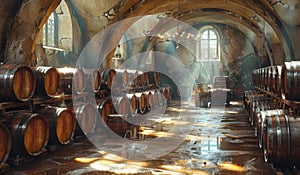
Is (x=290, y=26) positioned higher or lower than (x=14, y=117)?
higher

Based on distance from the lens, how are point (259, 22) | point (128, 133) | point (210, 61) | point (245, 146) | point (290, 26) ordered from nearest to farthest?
point (245, 146), point (128, 133), point (290, 26), point (259, 22), point (210, 61)

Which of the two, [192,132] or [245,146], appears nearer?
[245,146]

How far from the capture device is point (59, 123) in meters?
5.95

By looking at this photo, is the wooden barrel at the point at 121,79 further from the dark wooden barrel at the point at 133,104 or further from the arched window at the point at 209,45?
the arched window at the point at 209,45

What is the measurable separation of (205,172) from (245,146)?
6.99 feet

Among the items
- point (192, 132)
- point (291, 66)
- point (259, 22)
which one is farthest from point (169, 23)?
point (291, 66)

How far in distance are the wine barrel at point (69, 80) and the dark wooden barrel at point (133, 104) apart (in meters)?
2.81

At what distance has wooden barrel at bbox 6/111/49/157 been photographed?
485 cm

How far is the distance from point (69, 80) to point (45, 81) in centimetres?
107

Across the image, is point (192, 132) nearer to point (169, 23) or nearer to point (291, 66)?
point (291, 66)

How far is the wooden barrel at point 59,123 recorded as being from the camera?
582 cm

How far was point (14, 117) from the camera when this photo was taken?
197 inches

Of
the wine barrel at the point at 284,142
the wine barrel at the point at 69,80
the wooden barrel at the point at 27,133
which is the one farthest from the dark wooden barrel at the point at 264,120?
the wine barrel at the point at 69,80

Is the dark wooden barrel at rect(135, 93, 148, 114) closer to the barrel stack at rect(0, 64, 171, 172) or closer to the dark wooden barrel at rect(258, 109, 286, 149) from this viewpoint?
the barrel stack at rect(0, 64, 171, 172)
